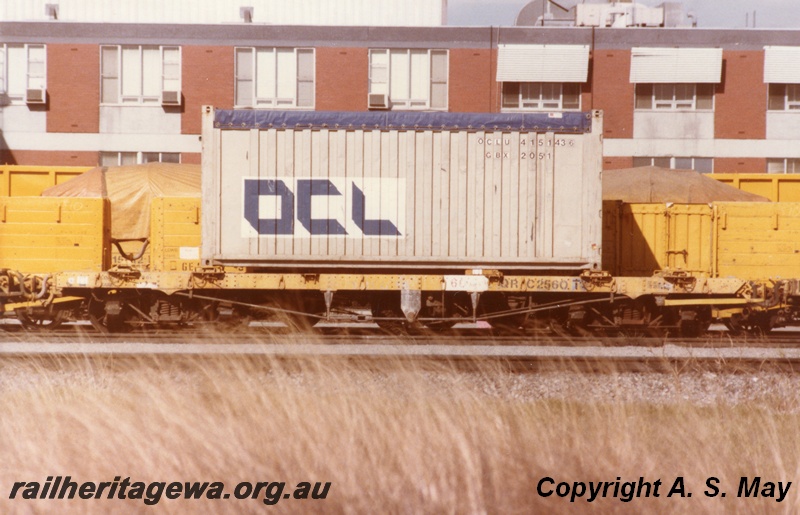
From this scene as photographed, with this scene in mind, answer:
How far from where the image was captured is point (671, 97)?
1160 inches

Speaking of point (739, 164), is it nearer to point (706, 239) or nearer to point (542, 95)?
point (542, 95)

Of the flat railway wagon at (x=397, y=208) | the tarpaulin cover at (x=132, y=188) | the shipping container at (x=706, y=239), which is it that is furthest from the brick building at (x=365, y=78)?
the flat railway wagon at (x=397, y=208)

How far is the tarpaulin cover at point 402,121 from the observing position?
1333 centimetres

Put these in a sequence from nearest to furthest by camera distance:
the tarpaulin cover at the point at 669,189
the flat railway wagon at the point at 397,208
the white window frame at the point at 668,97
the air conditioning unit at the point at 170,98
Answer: the flat railway wagon at the point at 397,208 < the tarpaulin cover at the point at 669,189 < the air conditioning unit at the point at 170,98 < the white window frame at the point at 668,97

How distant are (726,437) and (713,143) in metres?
25.7

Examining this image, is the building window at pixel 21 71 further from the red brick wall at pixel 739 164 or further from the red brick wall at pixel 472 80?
the red brick wall at pixel 739 164

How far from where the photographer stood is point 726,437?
6.04 m

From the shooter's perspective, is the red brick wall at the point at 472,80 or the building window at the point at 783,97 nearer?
the red brick wall at the point at 472,80

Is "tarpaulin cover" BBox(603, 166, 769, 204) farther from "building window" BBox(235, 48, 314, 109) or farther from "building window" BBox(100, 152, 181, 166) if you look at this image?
"building window" BBox(100, 152, 181, 166)

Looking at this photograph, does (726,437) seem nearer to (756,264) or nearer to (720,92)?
(756,264)

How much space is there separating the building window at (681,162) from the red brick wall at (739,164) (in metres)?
0.28

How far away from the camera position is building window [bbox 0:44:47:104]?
94.9 ft

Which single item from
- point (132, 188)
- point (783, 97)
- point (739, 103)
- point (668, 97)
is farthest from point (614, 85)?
point (132, 188)

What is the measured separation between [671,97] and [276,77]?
15.3 meters
